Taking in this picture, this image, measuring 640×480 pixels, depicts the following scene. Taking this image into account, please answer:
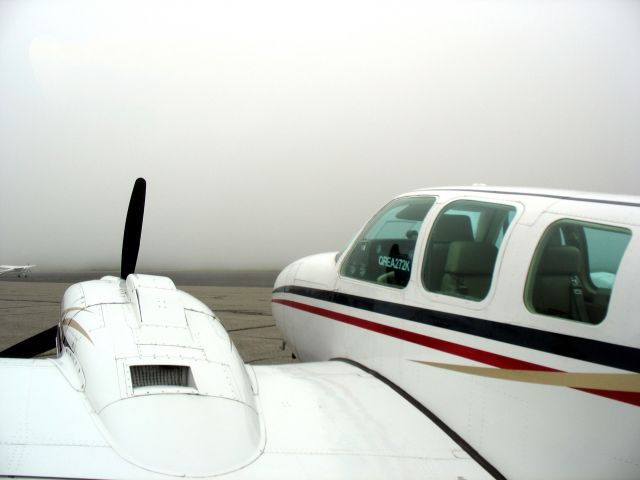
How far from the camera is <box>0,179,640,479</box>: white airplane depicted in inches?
111

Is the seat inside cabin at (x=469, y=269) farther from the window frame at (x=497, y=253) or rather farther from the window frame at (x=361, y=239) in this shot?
the window frame at (x=361, y=239)

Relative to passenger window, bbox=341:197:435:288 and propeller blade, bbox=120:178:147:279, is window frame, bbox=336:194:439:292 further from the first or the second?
propeller blade, bbox=120:178:147:279

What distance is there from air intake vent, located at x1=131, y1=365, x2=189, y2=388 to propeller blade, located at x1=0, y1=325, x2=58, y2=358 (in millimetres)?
3143

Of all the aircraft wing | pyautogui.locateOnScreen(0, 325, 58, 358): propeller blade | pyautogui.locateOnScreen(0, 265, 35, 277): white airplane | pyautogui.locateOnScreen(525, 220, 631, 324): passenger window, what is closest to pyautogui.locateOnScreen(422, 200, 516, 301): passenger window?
pyautogui.locateOnScreen(525, 220, 631, 324): passenger window

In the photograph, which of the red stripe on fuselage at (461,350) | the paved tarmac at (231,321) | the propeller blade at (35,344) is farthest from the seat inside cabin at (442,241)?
the paved tarmac at (231,321)

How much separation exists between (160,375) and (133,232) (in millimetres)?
3383

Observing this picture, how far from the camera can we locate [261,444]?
3.17m

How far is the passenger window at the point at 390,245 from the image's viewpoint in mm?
4520

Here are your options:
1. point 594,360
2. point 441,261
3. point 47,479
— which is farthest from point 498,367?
point 47,479

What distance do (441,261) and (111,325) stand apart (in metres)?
2.30

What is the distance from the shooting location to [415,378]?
3.99m

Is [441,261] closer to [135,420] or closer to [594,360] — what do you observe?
[594,360]

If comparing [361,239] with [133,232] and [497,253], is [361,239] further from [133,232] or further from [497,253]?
[133,232]

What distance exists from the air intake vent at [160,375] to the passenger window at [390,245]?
176 cm
